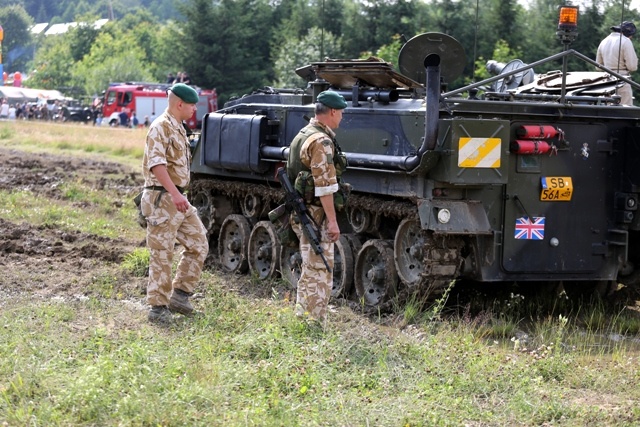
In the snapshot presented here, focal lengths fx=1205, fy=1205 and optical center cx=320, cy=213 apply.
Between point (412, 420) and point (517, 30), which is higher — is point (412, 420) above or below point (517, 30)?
below

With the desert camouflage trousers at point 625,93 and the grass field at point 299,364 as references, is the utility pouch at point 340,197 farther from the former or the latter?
the desert camouflage trousers at point 625,93

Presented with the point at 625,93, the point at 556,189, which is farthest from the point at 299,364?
the point at 625,93

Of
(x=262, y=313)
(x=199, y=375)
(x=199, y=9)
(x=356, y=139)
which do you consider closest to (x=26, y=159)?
(x=356, y=139)

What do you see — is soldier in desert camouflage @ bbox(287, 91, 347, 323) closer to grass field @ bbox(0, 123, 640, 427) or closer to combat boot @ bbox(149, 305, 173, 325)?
grass field @ bbox(0, 123, 640, 427)

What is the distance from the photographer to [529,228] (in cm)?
1008

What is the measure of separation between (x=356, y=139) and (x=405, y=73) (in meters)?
0.77

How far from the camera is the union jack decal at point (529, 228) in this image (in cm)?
1005

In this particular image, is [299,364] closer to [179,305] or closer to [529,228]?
[179,305]

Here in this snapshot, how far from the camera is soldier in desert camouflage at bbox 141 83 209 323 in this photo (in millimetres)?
8719

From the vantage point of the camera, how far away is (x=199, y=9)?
4925 cm

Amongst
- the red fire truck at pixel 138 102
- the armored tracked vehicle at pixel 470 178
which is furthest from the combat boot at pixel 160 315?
the red fire truck at pixel 138 102

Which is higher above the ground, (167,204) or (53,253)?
(167,204)

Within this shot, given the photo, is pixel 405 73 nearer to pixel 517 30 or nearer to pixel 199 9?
pixel 517 30

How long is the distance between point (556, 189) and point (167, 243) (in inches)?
133
